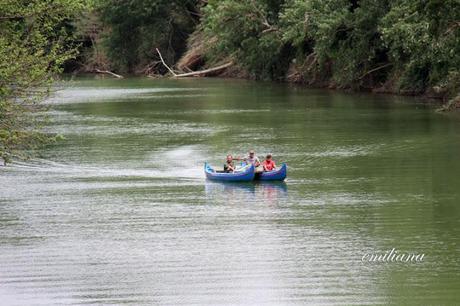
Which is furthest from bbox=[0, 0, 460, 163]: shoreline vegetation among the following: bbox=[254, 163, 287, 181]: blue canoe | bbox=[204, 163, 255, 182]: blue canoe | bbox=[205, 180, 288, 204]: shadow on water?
bbox=[254, 163, 287, 181]: blue canoe

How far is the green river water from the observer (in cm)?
2158

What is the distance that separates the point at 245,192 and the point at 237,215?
4008 millimetres

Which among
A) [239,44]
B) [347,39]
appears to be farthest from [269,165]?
[239,44]

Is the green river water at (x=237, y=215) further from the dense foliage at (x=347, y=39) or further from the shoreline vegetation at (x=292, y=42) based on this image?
the shoreline vegetation at (x=292, y=42)

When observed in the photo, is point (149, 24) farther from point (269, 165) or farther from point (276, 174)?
point (276, 174)

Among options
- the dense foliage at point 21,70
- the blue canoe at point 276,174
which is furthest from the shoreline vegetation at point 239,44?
the blue canoe at point 276,174

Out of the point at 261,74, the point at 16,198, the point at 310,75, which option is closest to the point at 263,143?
the point at 16,198

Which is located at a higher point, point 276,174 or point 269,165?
point 269,165

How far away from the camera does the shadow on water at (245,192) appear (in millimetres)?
31766

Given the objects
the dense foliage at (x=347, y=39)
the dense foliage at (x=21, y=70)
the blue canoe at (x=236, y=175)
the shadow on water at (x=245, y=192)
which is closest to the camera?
the dense foliage at (x=21, y=70)

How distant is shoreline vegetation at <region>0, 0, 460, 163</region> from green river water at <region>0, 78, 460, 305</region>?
2718 mm

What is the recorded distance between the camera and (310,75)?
73000mm

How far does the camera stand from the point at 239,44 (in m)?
75.6

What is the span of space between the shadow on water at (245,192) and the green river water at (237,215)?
44 millimetres
